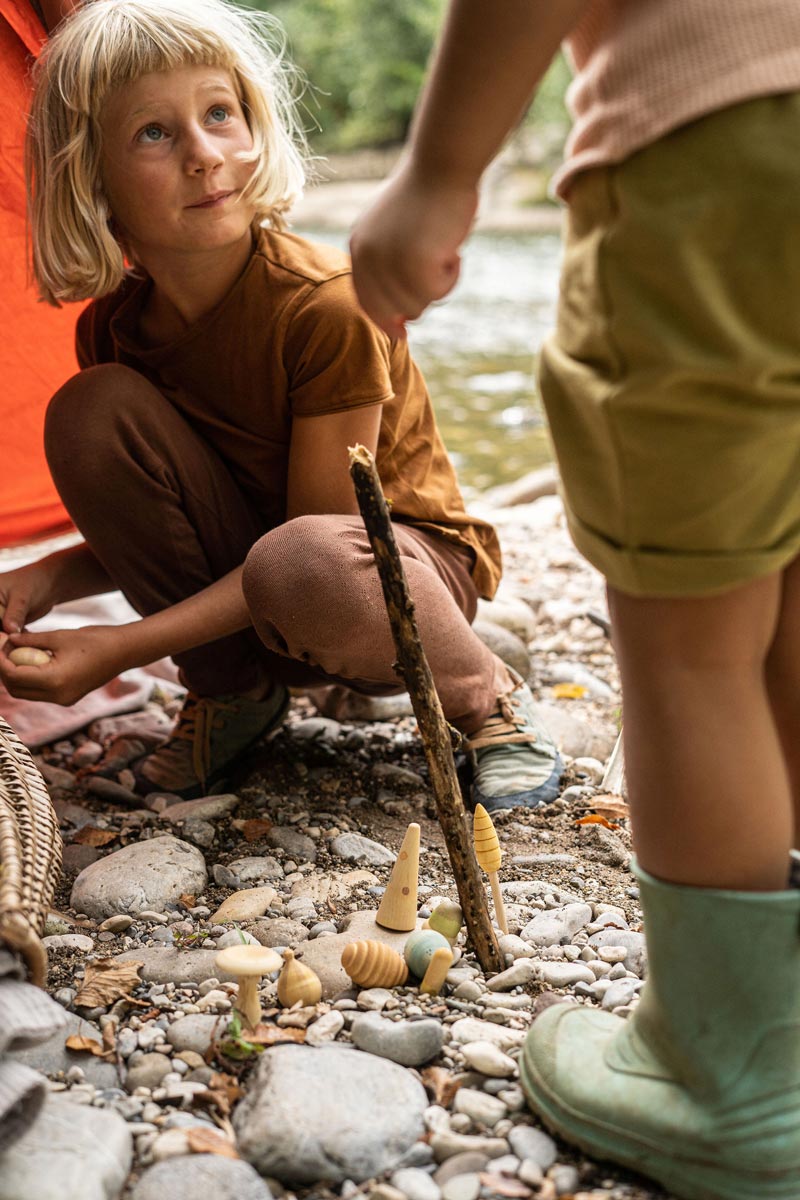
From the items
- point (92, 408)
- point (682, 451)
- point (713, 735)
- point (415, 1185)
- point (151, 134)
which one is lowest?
point (415, 1185)

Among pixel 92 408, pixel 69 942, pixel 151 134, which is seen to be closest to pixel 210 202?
pixel 151 134

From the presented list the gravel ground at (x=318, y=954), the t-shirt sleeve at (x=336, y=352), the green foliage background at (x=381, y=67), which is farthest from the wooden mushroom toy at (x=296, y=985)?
the green foliage background at (x=381, y=67)

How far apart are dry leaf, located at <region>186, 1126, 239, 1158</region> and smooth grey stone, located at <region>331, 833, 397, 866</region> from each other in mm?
644

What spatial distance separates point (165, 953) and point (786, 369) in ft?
3.32

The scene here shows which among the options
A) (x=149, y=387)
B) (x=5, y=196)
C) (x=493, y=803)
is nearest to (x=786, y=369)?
(x=493, y=803)

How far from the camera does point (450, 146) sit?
0.95m

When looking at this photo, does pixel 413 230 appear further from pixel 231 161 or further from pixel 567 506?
pixel 231 161

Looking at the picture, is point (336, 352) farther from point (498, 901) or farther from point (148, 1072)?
point (148, 1072)

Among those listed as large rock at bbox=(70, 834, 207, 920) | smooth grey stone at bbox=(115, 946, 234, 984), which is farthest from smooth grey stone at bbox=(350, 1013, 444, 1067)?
large rock at bbox=(70, 834, 207, 920)

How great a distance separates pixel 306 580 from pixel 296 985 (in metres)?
0.60

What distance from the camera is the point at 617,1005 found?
1354 millimetres

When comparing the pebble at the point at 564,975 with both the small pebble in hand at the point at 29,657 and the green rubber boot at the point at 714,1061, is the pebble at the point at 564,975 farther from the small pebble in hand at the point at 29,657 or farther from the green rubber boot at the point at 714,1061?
the small pebble in hand at the point at 29,657

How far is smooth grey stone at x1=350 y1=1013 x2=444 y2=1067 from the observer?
48.9 inches

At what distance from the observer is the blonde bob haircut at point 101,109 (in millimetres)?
1757
